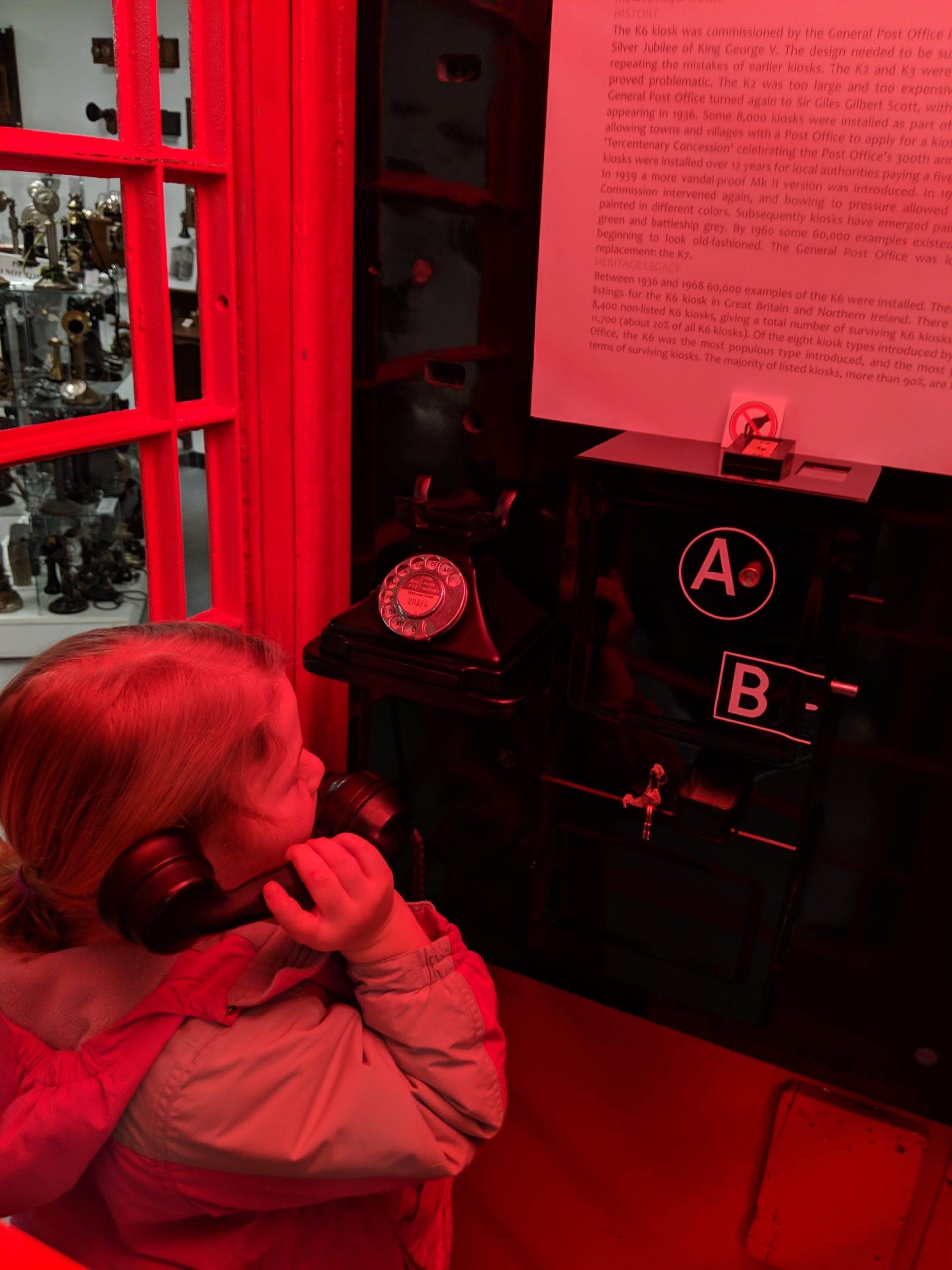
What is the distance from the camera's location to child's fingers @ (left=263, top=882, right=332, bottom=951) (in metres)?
0.90

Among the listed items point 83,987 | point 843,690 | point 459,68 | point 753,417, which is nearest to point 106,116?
point 459,68

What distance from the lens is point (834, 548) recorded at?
97cm

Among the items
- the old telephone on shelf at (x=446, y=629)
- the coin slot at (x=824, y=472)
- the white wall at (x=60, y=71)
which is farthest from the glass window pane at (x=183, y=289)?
the coin slot at (x=824, y=472)

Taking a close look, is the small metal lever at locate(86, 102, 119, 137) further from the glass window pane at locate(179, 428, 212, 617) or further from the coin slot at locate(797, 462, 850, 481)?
the coin slot at locate(797, 462, 850, 481)

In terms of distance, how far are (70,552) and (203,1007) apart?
0.68 metres

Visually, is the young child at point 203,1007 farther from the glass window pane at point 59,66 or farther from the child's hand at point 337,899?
the glass window pane at point 59,66

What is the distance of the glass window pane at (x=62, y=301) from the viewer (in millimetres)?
1122

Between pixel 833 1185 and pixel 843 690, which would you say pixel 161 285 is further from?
pixel 833 1185

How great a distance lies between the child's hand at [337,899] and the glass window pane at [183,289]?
0.68 metres

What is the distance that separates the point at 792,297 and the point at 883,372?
13 centimetres

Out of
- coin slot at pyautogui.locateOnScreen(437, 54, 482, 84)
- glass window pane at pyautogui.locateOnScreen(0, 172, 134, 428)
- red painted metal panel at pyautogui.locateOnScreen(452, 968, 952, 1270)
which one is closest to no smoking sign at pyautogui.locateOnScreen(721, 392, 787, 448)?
coin slot at pyautogui.locateOnScreen(437, 54, 482, 84)

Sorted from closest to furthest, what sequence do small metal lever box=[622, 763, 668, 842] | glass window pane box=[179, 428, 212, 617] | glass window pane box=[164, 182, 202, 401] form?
small metal lever box=[622, 763, 668, 842], glass window pane box=[164, 182, 202, 401], glass window pane box=[179, 428, 212, 617]

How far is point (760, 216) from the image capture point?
111cm

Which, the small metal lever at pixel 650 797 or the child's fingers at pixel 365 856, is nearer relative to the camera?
the child's fingers at pixel 365 856
